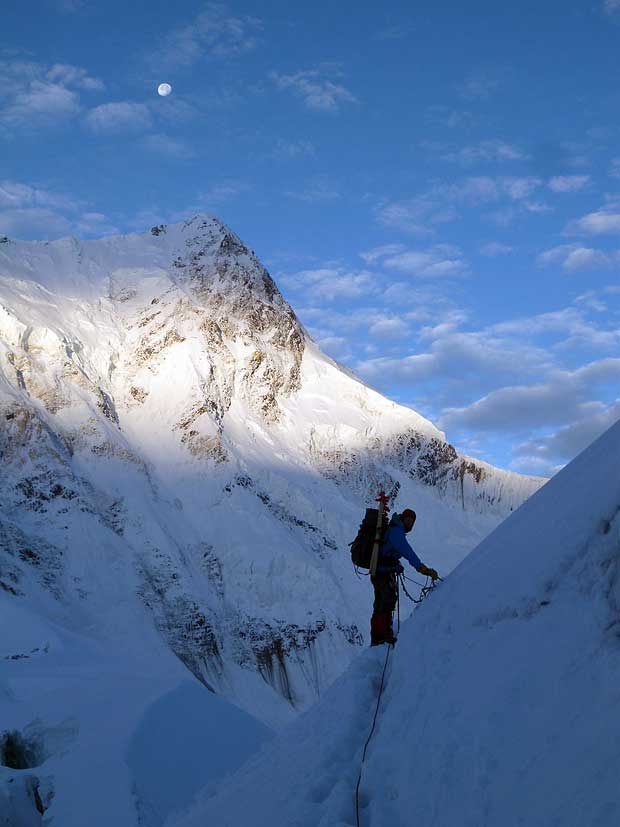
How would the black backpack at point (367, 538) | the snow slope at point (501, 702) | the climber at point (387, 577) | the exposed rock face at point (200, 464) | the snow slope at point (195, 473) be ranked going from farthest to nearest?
the exposed rock face at point (200, 464) → the snow slope at point (195, 473) → the black backpack at point (367, 538) → the climber at point (387, 577) → the snow slope at point (501, 702)

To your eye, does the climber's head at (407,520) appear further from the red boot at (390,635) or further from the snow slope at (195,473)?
the snow slope at (195,473)

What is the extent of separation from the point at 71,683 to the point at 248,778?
10902mm

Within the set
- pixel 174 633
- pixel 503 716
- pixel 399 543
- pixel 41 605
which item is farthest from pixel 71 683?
pixel 174 633

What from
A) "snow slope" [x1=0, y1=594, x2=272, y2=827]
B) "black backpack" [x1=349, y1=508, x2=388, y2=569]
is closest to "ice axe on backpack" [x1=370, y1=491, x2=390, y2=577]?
"black backpack" [x1=349, y1=508, x2=388, y2=569]

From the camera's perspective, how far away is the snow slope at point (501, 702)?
13.7 feet

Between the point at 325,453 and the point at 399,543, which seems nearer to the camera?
the point at 399,543

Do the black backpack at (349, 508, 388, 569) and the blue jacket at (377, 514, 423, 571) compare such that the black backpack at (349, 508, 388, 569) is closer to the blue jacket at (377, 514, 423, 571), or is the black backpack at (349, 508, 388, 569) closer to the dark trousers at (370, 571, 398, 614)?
the blue jacket at (377, 514, 423, 571)

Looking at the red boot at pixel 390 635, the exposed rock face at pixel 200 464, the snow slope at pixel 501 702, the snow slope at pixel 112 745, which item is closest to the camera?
the snow slope at pixel 501 702

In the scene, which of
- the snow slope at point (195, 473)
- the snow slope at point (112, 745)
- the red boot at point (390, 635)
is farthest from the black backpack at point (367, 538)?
the snow slope at point (195, 473)

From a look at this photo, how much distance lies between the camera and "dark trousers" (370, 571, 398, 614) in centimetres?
866

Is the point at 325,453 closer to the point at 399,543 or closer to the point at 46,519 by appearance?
the point at 46,519

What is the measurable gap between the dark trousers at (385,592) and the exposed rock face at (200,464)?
147 feet

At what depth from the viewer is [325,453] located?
264 ft

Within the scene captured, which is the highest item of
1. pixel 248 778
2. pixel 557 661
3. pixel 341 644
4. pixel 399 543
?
pixel 399 543
